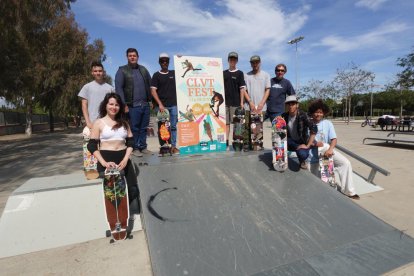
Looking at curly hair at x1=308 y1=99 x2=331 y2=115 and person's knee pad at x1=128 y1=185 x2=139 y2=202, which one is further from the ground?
curly hair at x1=308 y1=99 x2=331 y2=115

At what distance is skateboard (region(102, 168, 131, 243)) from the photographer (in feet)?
10.2

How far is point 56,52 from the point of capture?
22312 mm

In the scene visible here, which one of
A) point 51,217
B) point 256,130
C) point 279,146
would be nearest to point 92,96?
point 51,217

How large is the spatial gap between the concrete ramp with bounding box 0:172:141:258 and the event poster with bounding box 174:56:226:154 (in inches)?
73.4

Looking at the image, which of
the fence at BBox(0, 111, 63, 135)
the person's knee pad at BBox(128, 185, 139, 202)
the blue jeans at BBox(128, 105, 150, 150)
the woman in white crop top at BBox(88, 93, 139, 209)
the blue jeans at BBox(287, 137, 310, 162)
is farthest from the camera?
the fence at BBox(0, 111, 63, 135)

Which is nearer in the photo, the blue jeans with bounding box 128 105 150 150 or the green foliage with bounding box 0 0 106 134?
the blue jeans with bounding box 128 105 150 150

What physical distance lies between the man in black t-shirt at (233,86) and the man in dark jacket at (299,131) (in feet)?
3.53

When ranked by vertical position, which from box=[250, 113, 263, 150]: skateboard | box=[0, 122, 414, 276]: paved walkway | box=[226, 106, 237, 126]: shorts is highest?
box=[226, 106, 237, 126]: shorts

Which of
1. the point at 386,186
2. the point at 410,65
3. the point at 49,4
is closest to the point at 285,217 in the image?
the point at 386,186

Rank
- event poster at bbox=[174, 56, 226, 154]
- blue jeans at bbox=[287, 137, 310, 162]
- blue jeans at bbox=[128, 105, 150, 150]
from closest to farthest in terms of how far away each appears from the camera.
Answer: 1. blue jeans at bbox=[287, 137, 310, 162]
2. blue jeans at bbox=[128, 105, 150, 150]
3. event poster at bbox=[174, 56, 226, 154]

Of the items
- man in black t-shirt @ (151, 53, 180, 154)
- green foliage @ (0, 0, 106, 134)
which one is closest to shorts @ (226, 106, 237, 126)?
man in black t-shirt @ (151, 53, 180, 154)

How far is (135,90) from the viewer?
15.4 feet

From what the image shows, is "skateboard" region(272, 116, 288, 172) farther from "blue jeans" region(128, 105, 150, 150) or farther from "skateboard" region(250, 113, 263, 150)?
"blue jeans" region(128, 105, 150, 150)

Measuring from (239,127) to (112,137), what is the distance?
2434mm
